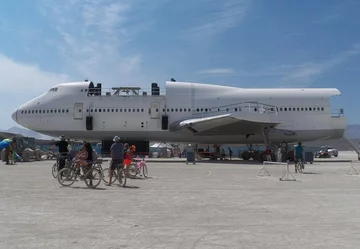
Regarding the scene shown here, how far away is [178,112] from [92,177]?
18.9 metres

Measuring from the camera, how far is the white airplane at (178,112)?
29984 mm

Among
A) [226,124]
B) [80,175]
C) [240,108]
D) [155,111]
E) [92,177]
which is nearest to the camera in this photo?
[92,177]

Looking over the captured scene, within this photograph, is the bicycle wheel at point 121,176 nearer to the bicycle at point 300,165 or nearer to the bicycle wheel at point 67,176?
the bicycle wheel at point 67,176

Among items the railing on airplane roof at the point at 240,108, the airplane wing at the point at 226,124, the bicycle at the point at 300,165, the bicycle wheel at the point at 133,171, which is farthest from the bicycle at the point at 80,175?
the railing on airplane roof at the point at 240,108

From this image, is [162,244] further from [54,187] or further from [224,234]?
[54,187]

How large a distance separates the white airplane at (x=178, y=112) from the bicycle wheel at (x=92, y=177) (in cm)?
1731

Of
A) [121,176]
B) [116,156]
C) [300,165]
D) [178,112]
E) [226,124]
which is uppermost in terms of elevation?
[178,112]

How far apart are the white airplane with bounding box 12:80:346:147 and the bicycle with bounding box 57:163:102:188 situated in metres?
17.0

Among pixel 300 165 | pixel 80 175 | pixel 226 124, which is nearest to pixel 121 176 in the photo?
pixel 80 175

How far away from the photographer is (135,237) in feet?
A: 19.1

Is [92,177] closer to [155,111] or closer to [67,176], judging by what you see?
[67,176]

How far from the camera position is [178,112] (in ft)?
101

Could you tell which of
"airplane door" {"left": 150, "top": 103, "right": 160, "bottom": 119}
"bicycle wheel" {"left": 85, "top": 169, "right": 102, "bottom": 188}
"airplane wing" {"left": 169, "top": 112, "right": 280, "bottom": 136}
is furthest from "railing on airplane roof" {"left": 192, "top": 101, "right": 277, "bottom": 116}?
"bicycle wheel" {"left": 85, "top": 169, "right": 102, "bottom": 188}

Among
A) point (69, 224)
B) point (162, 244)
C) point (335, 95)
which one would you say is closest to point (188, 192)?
point (69, 224)
